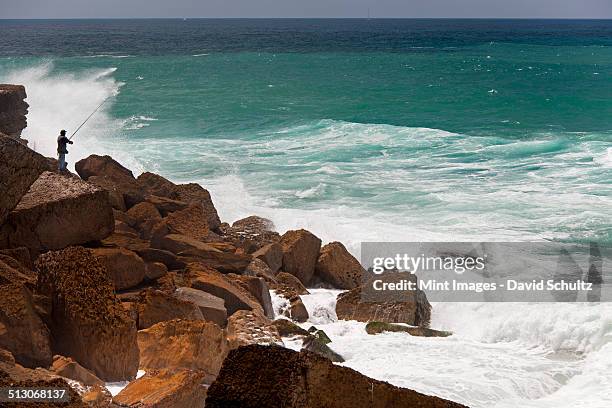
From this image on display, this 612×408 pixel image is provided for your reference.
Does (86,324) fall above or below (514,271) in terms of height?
above

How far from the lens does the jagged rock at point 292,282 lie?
406 inches

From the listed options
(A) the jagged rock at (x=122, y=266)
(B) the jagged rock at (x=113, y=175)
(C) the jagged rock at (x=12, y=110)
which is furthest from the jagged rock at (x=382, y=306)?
(C) the jagged rock at (x=12, y=110)

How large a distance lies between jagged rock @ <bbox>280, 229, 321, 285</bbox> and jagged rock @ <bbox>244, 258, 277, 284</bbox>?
647mm

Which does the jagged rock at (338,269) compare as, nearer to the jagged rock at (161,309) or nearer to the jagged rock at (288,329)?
the jagged rock at (288,329)

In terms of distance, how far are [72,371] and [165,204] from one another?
615cm

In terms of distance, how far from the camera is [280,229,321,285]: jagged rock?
1097 centimetres

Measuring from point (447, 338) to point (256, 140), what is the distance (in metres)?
15.3

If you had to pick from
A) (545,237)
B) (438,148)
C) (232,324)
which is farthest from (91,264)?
(438,148)

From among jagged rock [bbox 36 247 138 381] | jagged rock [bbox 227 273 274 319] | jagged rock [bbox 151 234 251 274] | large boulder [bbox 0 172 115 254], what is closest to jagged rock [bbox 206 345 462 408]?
jagged rock [bbox 36 247 138 381]

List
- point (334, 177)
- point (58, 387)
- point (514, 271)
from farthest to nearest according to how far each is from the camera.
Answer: point (334, 177)
point (514, 271)
point (58, 387)

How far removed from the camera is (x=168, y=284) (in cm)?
811

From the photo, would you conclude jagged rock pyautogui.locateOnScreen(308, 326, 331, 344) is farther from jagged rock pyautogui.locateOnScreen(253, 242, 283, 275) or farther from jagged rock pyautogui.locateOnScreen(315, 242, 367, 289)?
jagged rock pyautogui.locateOnScreen(315, 242, 367, 289)

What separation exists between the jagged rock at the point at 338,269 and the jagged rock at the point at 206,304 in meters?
3.25

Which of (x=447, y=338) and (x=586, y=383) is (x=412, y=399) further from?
(x=447, y=338)
